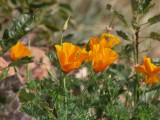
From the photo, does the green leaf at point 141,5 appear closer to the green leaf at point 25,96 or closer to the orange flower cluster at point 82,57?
the orange flower cluster at point 82,57

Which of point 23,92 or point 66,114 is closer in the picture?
point 23,92

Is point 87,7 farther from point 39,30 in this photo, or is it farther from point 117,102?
point 117,102

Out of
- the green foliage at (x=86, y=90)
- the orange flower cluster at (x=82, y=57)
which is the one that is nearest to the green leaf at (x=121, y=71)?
the green foliage at (x=86, y=90)

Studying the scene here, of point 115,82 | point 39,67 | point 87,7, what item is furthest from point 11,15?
point 87,7

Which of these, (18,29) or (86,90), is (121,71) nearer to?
(86,90)

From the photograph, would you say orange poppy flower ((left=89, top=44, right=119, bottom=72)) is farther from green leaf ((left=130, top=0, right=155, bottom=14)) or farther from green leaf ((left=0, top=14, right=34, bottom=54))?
green leaf ((left=130, top=0, right=155, bottom=14))

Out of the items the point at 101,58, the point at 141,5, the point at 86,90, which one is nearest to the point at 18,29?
the point at 101,58
